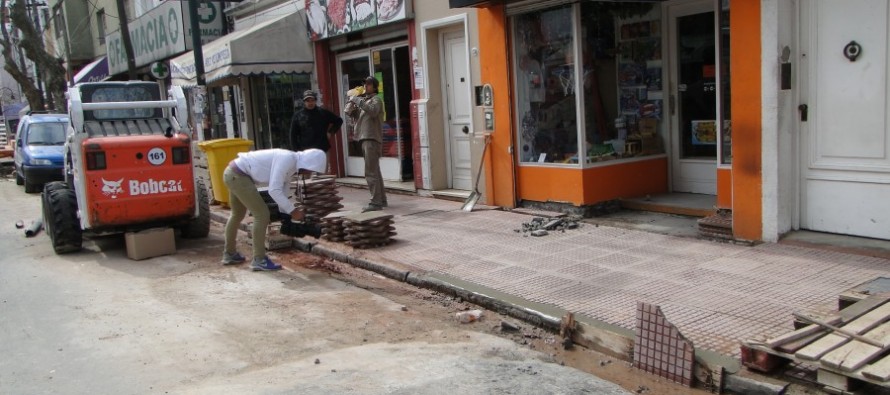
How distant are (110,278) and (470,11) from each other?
5.84 metres

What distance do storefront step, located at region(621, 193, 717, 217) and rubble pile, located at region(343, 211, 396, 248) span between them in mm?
3084

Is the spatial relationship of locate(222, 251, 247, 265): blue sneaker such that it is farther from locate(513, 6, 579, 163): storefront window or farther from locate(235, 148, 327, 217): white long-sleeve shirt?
locate(513, 6, 579, 163): storefront window

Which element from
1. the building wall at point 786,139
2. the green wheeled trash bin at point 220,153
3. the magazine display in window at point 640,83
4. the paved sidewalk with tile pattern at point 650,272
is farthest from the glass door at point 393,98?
the building wall at point 786,139

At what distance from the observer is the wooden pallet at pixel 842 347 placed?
3.78 m

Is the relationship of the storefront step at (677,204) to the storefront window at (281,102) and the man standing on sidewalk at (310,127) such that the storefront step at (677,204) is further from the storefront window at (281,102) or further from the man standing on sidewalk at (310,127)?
the storefront window at (281,102)

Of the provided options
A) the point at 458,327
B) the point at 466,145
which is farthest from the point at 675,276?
the point at 466,145

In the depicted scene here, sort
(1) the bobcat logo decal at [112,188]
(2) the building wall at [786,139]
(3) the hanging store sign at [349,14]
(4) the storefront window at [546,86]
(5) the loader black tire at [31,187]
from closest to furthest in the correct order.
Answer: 1. (2) the building wall at [786,139]
2. (1) the bobcat logo decal at [112,188]
3. (4) the storefront window at [546,86]
4. (3) the hanging store sign at [349,14]
5. (5) the loader black tire at [31,187]

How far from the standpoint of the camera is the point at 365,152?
34.5ft

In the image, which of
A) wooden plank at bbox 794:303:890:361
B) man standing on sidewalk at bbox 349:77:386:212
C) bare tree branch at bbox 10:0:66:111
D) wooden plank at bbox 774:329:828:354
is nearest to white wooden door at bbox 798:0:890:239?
wooden plank at bbox 794:303:890:361

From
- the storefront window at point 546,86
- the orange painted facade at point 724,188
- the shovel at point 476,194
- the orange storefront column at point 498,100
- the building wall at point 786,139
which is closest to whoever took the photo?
the building wall at point 786,139

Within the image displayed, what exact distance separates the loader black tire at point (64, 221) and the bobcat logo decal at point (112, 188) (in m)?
0.74

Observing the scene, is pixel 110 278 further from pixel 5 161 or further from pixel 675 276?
pixel 5 161

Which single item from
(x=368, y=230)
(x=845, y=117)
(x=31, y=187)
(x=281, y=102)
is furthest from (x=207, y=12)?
(x=845, y=117)

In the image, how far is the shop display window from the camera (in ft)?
29.9
